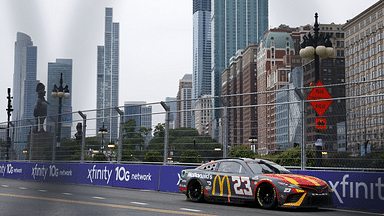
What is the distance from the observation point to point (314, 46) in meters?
23.5

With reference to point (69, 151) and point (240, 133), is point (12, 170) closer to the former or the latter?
point (69, 151)

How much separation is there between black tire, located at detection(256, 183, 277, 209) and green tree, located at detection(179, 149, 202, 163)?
449 cm

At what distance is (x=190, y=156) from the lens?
638 inches

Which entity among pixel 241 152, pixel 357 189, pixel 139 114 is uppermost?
pixel 139 114

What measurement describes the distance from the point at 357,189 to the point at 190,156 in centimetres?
600

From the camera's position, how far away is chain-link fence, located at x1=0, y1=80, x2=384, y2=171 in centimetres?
1214

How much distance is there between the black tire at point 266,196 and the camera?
11008 millimetres

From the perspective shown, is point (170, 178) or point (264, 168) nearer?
point (264, 168)

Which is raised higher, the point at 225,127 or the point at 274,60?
the point at 274,60

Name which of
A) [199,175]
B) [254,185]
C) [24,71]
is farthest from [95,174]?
[24,71]

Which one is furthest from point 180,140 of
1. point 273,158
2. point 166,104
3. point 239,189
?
point 239,189

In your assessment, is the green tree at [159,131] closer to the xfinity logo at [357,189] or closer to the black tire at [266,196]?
the black tire at [266,196]

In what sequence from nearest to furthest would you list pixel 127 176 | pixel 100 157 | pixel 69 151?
pixel 127 176, pixel 100 157, pixel 69 151

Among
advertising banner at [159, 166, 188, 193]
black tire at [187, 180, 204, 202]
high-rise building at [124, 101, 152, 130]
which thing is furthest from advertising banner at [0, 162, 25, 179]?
black tire at [187, 180, 204, 202]
